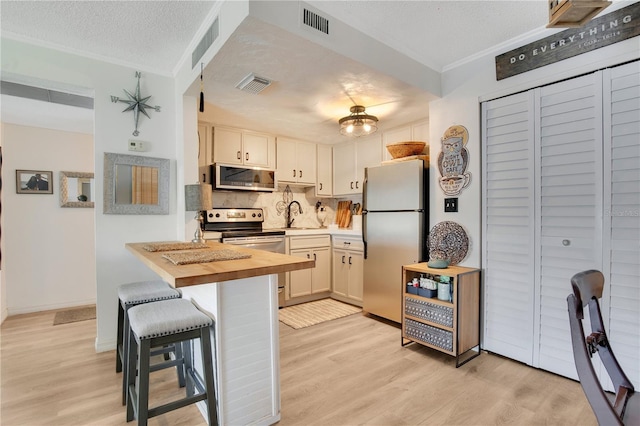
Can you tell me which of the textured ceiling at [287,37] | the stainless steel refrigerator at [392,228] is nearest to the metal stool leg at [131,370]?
the textured ceiling at [287,37]

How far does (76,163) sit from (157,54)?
2.37 m

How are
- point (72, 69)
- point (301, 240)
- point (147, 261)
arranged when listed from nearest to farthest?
point (147, 261)
point (72, 69)
point (301, 240)

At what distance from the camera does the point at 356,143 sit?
4441 mm

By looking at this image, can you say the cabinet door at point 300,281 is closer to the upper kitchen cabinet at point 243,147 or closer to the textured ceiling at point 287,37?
the upper kitchen cabinet at point 243,147

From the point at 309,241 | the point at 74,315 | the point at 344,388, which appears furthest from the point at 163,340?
the point at 74,315

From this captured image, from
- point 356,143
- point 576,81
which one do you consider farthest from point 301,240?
point 576,81

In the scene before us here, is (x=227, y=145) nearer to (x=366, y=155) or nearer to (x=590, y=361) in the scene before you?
(x=366, y=155)

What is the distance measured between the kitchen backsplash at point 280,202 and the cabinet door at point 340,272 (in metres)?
0.86

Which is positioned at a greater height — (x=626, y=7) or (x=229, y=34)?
(x=626, y=7)

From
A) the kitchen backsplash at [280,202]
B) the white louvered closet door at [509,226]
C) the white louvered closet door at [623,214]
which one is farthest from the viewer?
the kitchen backsplash at [280,202]

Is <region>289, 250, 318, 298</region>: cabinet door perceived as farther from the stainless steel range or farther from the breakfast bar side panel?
the breakfast bar side panel

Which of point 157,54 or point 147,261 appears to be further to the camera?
point 157,54

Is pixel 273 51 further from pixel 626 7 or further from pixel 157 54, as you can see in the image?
pixel 626 7

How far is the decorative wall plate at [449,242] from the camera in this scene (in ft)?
8.99
